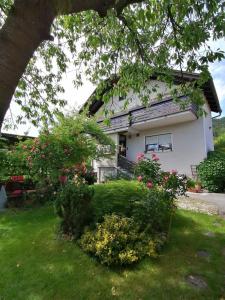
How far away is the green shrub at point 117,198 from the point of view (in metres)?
5.72

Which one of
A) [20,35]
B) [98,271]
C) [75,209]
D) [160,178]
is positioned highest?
[20,35]

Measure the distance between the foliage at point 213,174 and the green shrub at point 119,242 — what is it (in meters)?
7.31

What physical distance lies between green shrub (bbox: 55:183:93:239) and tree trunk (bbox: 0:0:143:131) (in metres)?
3.55

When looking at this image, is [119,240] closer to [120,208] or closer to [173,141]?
[120,208]

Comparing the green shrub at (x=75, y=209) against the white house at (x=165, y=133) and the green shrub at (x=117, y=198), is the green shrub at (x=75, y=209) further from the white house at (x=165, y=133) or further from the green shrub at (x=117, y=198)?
the white house at (x=165, y=133)

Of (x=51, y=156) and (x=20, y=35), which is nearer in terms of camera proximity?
(x=20, y=35)

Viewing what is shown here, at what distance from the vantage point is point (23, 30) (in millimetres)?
2104

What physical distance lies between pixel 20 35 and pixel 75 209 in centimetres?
404

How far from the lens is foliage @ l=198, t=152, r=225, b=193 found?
10812 millimetres

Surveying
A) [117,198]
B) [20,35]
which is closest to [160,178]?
[117,198]

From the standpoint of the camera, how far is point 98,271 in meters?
3.96

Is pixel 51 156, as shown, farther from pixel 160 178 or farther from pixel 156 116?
pixel 156 116

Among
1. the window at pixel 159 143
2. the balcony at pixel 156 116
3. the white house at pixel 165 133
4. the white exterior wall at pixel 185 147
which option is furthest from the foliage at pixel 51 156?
the window at pixel 159 143

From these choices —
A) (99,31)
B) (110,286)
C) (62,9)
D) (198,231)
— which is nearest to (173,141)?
(198,231)
